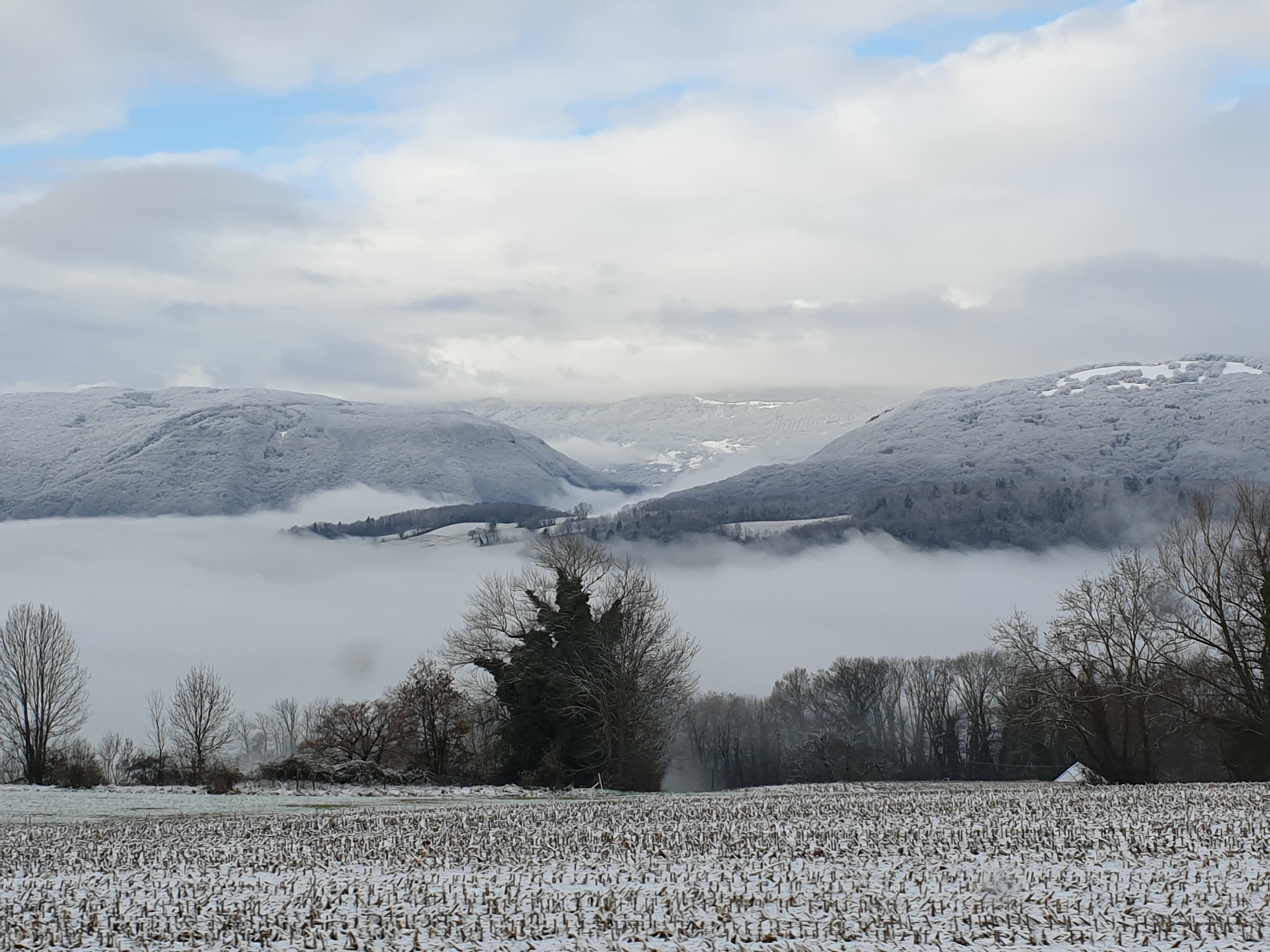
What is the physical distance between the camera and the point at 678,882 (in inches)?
695

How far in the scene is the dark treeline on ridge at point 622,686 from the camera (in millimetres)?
51906

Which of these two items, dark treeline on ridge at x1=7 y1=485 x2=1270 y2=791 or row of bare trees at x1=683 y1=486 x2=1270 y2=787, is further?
dark treeline on ridge at x1=7 y1=485 x2=1270 y2=791

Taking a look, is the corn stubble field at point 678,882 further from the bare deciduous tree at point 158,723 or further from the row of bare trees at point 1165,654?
the bare deciduous tree at point 158,723

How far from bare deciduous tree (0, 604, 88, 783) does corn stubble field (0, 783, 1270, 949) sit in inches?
2029

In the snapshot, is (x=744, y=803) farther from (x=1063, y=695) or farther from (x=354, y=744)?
(x=354, y=744)

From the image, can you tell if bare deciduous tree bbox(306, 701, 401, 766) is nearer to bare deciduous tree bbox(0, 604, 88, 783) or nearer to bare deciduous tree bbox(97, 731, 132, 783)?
bare deciduous tree bbox(0, 604, 88, 783)

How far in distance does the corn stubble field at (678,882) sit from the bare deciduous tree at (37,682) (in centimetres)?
5154

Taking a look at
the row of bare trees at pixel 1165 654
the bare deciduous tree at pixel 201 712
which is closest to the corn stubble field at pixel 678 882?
the row of bare trees at pixel 1165 654

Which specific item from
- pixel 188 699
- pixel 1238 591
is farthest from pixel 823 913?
pixel 188 699

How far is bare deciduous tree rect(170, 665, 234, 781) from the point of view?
96250 millimetres

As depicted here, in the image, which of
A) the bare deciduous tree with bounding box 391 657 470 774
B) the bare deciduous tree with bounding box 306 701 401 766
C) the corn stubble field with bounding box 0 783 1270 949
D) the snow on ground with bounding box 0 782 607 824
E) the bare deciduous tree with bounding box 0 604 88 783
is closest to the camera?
the corn stubble field with bounding box 0 783 1270 949

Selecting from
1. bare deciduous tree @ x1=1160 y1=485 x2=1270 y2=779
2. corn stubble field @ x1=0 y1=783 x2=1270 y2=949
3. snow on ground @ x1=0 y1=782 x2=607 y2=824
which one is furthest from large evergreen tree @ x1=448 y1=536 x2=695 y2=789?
corn stubble field @ x1=0 y1=783 x2=1270 y2=949

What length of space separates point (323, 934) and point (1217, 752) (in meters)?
64.9

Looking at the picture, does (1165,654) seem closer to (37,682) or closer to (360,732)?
(360,732)
